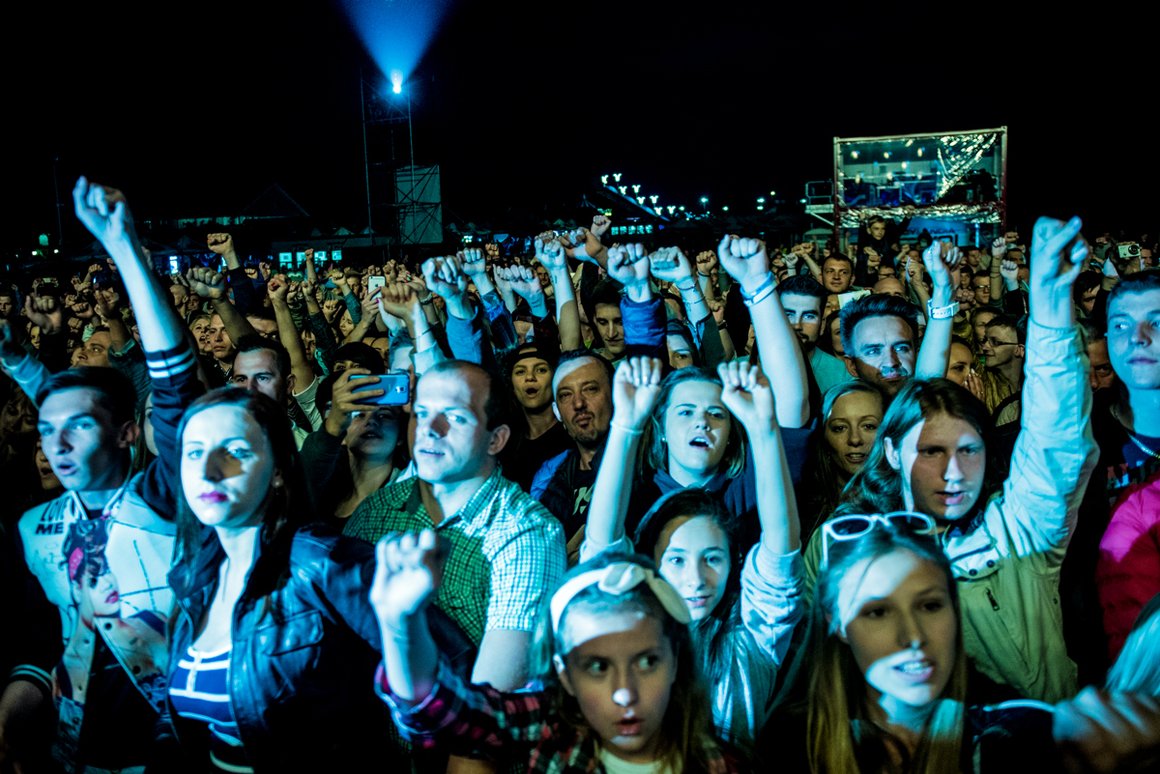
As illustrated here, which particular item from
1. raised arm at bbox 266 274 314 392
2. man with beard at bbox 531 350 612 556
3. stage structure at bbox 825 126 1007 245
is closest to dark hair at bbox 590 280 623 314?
man with beard at bbox 531 350 612 556

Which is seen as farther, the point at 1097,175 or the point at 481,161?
the point at 481,161

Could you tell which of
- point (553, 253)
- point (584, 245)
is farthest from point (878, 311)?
point (553, 253)

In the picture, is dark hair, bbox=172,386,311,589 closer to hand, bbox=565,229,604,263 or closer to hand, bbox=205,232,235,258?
hand, bbox=565,229,604,263

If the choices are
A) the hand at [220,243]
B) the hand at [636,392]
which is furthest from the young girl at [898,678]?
the hand at [220,243]

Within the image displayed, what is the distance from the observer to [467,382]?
9.37 feet

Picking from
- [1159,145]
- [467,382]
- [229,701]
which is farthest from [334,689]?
[1159,145]

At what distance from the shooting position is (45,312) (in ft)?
15.3

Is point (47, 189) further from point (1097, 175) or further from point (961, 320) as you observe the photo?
point (1097, 175)

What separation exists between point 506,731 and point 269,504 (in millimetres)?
850

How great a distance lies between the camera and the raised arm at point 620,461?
97.2 inches

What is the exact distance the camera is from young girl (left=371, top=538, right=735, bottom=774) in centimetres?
196

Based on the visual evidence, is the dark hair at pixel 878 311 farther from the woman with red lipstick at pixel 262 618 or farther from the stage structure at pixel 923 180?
the stage structure at pixel 923 180

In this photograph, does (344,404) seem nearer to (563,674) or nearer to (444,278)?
(444,278)

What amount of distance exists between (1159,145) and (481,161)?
100 feet
